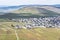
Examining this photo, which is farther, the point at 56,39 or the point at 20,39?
the point at 56,39

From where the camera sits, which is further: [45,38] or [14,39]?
[45,38]

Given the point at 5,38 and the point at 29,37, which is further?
the point at 29,37

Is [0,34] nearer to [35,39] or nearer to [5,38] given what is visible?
[5,38]

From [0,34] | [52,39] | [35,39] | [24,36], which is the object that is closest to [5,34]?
[0,34]

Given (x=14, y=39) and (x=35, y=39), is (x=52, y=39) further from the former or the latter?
(x=14, y=39)

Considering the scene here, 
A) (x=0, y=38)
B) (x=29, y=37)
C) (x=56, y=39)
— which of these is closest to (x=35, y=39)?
(x=29, y=37)

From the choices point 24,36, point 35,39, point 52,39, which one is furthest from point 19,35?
point 52,39

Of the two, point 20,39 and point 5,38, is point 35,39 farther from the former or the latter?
point 5,38
